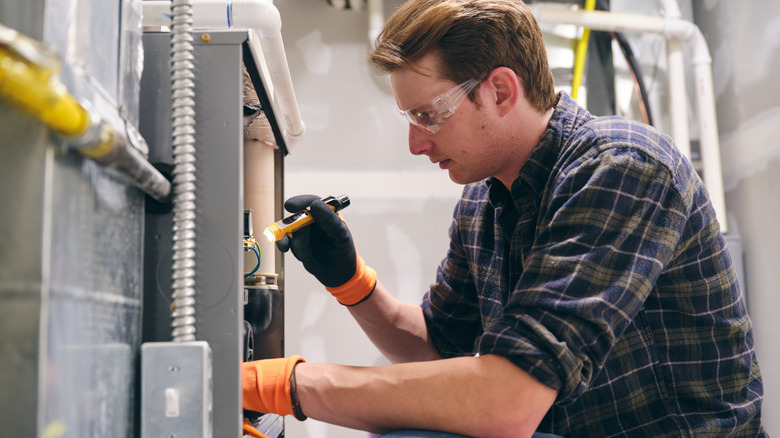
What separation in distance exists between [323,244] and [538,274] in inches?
18.5

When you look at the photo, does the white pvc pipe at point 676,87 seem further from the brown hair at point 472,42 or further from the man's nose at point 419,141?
the man's nose at point 419,141

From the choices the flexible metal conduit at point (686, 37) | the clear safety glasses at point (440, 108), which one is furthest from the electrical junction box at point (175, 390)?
the flexible metal conduit at point (686, 37)

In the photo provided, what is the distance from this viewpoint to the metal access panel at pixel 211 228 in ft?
2.01

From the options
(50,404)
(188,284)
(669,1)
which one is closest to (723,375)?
(188,284)

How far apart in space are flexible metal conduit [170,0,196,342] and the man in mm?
301

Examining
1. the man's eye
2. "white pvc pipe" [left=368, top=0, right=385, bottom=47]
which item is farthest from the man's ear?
"white pvc pipe" [left=368, top=0, right=385, bottom=47]

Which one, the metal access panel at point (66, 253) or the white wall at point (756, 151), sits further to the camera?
the white wall at point (756, 151)

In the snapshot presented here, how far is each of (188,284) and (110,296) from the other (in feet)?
0.29

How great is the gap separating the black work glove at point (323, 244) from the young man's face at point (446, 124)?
227 millimetres

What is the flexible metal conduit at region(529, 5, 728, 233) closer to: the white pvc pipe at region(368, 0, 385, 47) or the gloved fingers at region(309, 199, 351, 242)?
the white pvc pipe at region(368, 0, 385, 47)

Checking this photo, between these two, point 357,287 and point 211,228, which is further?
A: point 357,287

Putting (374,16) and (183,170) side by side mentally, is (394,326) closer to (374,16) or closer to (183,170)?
(183,170)

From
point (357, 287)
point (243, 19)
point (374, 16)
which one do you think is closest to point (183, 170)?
point (243, 19)

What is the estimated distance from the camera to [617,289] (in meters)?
0.85
